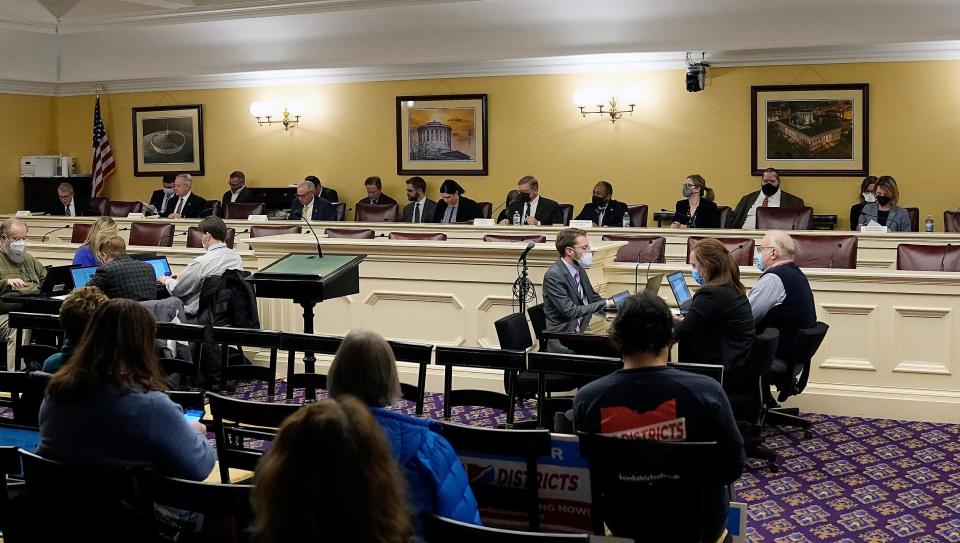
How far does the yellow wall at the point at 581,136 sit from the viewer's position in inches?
496

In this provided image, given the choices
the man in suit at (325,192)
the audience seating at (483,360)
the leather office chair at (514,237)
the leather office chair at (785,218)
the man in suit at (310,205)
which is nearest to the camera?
the audience seating at (483,360)

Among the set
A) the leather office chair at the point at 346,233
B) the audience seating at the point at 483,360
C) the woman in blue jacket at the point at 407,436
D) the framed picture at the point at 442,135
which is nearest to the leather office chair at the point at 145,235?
the leather office chair at the point at 346,233

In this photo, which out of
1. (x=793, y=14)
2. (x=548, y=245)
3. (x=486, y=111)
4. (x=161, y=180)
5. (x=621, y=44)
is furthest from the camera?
(x=161, y=180)

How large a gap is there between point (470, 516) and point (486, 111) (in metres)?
11.8

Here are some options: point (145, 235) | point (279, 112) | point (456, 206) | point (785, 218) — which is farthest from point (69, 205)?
point (785, 218)

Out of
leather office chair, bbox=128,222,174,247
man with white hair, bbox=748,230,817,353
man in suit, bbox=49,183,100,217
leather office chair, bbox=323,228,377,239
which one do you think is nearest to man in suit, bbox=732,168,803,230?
leather office chair, bbox=323,228,377,239

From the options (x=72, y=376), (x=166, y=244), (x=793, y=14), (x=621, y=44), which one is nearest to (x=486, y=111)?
(x=621, y=44)

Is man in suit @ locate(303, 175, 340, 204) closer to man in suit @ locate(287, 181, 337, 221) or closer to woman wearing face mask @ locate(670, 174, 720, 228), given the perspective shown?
man in suit @ locate(287, 181, 337, 221)

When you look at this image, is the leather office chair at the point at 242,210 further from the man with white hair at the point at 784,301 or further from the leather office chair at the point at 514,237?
the man with white hair at the point at 784,301

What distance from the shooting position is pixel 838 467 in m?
5.82

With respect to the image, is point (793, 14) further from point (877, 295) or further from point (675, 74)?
point (877, 295)

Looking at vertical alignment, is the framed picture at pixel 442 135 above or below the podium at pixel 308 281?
above

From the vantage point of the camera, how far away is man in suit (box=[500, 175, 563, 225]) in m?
12.5

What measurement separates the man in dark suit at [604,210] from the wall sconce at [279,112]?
17.4 ft
